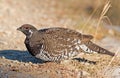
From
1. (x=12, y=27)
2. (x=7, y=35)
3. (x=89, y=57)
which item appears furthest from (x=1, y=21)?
(x=89, y=57)

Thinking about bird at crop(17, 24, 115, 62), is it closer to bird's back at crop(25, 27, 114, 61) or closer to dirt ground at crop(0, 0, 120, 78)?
bird's back at crop(25, 27, 114, 61)

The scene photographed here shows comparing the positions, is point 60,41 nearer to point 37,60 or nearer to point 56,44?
→ point 56,44

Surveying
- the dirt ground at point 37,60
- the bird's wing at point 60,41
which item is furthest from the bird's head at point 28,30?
the dirt ground at point 37,60

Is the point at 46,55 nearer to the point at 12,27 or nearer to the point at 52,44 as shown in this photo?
the point at 52,44

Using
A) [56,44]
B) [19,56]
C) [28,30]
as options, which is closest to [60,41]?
[56,44]

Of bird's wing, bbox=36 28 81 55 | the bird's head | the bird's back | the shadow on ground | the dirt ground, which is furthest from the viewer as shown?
the shadow on ground

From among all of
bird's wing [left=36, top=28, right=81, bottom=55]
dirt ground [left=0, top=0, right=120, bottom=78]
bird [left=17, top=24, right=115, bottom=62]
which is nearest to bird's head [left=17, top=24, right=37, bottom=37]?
bird [left=17, top=24, right=115, bottom=62]
